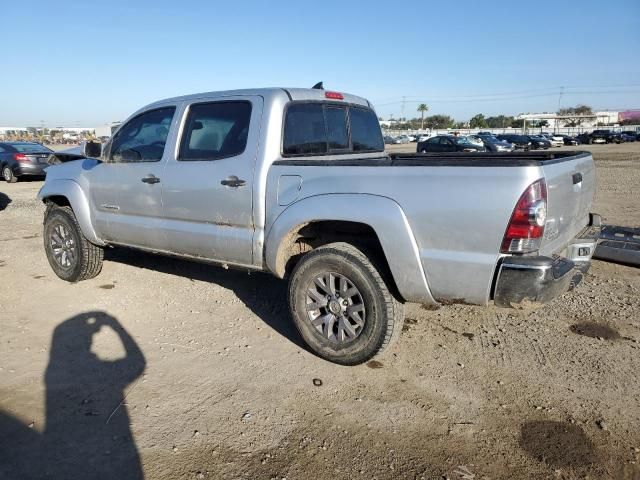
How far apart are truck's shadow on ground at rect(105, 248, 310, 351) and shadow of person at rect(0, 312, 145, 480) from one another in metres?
1.22

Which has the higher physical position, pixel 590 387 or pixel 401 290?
pixel 401 290

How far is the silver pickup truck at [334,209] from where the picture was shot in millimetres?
2979

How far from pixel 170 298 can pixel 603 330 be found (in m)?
4.09

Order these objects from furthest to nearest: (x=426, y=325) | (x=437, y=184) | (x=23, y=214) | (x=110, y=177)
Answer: (x=23, y=214) → (x=110, y=177) → (x=426, y=325) → (x=437, y=184)

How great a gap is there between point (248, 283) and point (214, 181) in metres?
1.81

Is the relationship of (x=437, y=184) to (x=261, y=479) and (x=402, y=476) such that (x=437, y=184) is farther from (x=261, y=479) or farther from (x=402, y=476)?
(x=261, y=479)

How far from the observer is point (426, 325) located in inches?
174

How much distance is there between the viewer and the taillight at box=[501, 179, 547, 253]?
2.85m

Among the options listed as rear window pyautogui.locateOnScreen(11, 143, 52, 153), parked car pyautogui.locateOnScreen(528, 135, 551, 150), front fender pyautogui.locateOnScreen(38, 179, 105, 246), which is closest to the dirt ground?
front fender pyautogui.locateOnScreen(38, 179, 105, 246)

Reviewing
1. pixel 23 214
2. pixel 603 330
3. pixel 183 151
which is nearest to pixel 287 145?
pixel 183 151

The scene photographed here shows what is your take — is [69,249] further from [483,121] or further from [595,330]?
[483,121]

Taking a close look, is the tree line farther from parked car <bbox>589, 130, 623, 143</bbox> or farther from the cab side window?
the cab side window

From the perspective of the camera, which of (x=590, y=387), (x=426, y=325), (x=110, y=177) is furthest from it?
(x=110, y=177)

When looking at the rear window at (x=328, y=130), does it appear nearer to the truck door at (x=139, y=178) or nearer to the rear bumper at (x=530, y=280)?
the truck door at (x=139, y=178)
